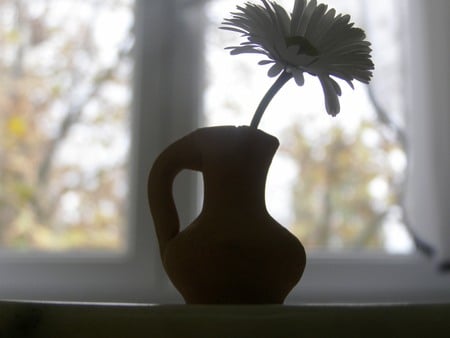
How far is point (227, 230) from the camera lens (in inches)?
22.1

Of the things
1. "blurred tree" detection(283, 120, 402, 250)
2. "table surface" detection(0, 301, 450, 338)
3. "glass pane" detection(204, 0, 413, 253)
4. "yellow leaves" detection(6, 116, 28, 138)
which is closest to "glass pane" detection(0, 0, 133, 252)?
"yellow leaves" detection(6, 116, 28, 138)

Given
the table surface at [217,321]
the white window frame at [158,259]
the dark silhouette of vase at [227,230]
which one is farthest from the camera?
the white window frame at [158,259]

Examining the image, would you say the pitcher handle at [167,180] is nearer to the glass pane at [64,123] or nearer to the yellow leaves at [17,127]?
the glass pane at [64,123]

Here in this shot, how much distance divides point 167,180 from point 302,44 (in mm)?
187

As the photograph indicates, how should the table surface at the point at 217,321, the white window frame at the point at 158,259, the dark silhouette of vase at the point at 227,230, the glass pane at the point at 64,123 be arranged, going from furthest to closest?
the glass pane at the point at 64,123, the white window frame at the point at 158,259, the dark silhouette of vase at the point at 227,230, the table surface at the point at 217,321

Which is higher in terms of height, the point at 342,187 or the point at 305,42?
the point at 305,42

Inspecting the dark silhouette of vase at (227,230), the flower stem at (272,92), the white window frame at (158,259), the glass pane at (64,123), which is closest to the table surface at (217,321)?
the dark silhouette of vase at (227,230)

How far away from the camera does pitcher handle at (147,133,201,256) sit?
0.61 m

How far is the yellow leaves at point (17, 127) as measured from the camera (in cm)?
143

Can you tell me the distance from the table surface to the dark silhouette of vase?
0.32 feet

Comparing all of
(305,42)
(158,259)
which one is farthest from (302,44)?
(158,259)

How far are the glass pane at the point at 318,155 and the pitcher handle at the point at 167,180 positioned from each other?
Result: 30.4 inches

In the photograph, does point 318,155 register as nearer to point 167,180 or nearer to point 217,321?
point 167,180

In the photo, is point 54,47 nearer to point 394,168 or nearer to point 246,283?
point 394,168
